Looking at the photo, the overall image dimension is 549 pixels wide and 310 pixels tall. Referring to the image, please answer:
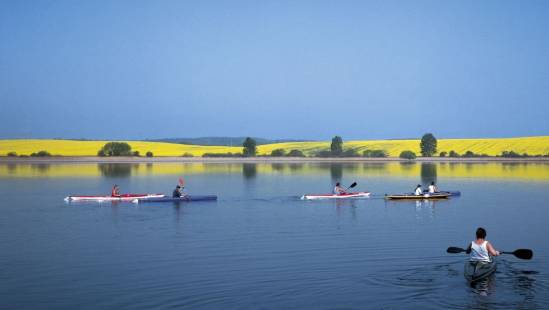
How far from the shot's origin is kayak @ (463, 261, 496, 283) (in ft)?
53.0

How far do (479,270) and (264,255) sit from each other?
683cm

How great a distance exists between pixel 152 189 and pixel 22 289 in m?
34.7

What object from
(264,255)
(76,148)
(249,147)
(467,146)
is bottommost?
(264,255)

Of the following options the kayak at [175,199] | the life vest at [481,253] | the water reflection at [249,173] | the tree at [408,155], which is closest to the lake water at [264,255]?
the life vest at [481,253]

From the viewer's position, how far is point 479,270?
16.2 meters

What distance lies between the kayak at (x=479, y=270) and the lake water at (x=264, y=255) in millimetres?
249

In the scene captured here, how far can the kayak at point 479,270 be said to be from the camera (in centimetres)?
1616

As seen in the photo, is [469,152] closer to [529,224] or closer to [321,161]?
[321,161]

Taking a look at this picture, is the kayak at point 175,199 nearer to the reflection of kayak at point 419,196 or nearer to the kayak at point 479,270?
the reflection of kayak at point 419,196

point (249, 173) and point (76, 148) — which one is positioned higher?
point (76, 148)

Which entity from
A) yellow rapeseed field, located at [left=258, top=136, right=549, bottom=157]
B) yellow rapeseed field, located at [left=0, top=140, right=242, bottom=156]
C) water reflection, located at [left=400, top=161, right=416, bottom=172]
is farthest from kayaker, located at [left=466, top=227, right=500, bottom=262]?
yellow rapeseed field, located at [left=0, top=140, right=242, bottom=156]

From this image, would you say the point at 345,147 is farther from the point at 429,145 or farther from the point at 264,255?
the point at 264,255

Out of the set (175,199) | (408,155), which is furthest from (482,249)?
(408,155)

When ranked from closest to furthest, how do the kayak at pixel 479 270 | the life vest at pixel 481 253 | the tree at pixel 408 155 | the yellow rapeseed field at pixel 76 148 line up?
the kayak at pixel 479 270, the life vest at pixel 481 253, the tree at pixel 408 155, the yellow rapeseed field at pixel 76 148
